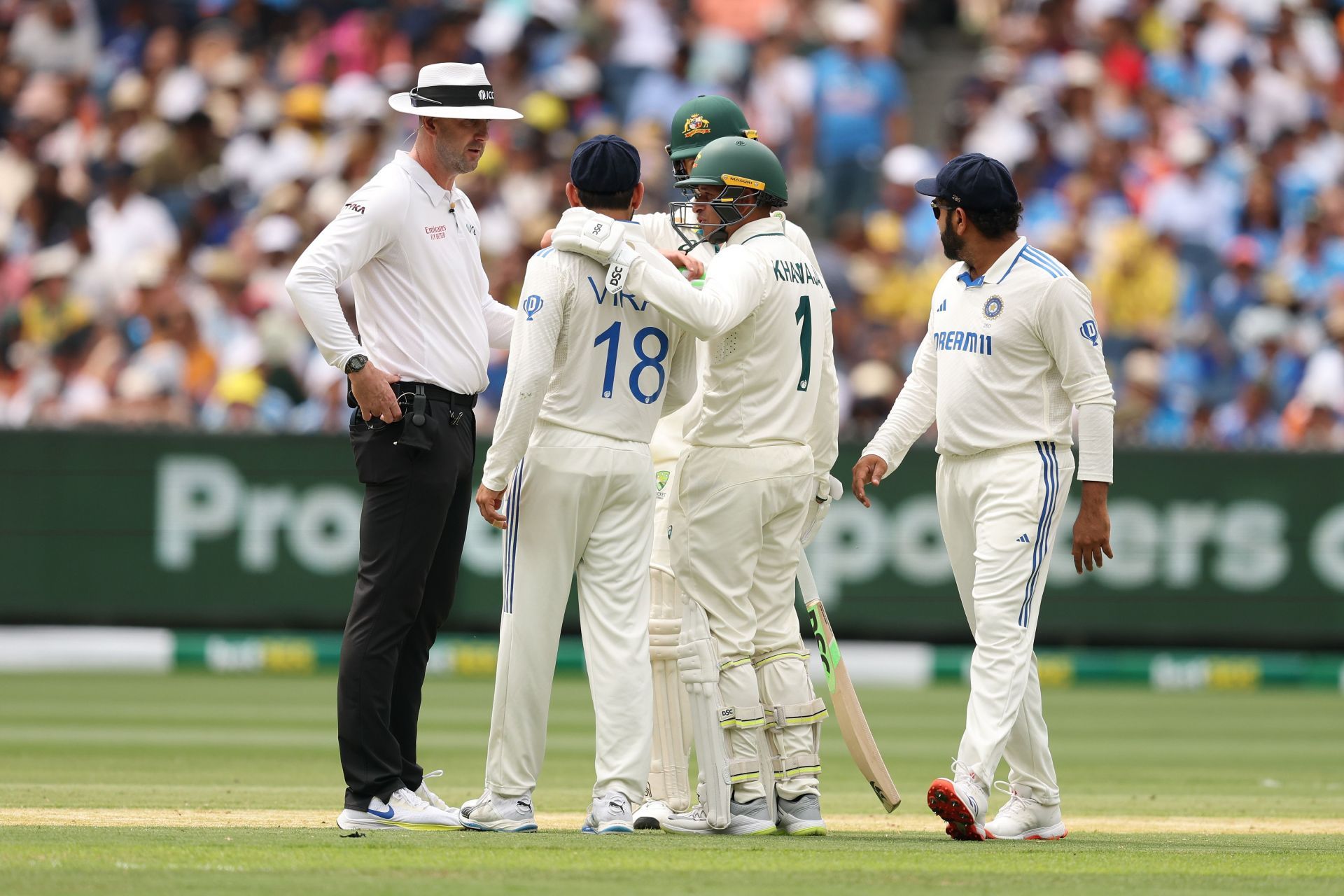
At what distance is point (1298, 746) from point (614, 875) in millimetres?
6924

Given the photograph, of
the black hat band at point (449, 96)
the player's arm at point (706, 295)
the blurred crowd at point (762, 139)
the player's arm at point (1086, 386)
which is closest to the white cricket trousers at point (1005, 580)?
the player's arm at point (1086, 386)

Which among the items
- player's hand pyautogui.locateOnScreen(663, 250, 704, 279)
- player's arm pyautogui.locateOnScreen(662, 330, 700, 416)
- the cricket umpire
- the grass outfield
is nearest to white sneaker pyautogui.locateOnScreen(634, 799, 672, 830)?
the grass outfield

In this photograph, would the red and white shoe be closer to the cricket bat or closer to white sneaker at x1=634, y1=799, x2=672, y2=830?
the cricket bat

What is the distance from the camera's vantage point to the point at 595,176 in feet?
23.5

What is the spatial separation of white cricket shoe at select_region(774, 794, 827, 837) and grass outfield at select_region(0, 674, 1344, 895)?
0.63 feet

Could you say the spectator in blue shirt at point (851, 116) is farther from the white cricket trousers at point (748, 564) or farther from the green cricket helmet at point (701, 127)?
the white cricket trousers at point (748, 564)

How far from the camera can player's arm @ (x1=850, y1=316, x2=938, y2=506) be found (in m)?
7.71

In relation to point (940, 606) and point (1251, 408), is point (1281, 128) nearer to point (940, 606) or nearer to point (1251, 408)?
point (1251, 408)

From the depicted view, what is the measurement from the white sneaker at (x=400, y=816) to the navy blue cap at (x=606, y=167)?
7.07ft

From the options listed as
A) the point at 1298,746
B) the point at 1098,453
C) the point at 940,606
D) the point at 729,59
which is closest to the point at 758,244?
the point at 1098,453

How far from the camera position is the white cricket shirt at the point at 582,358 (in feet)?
22.7

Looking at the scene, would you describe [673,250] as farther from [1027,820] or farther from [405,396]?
[1027,820]

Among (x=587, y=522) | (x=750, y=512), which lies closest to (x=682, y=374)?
(x=750, y=512)

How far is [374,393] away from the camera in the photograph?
689cm
